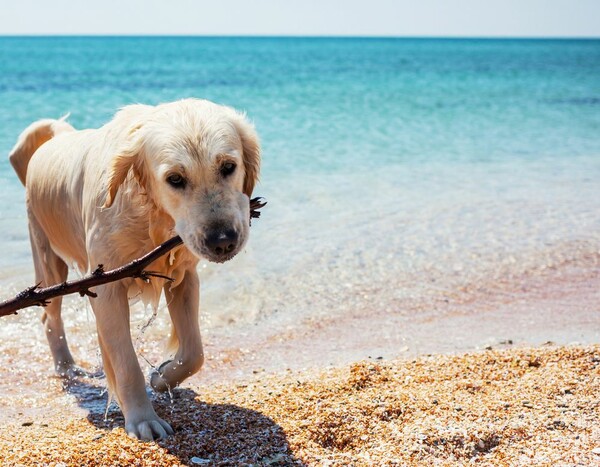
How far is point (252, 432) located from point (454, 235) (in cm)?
540

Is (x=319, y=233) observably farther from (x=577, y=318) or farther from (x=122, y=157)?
(x=122, y=157)

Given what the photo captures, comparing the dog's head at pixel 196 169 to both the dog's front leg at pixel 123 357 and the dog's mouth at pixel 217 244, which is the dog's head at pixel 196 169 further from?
the dog's front leg at pixel 123 357

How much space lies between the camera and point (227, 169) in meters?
3.47

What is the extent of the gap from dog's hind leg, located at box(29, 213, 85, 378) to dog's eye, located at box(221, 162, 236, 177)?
2.16 meters

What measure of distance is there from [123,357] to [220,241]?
1.08m

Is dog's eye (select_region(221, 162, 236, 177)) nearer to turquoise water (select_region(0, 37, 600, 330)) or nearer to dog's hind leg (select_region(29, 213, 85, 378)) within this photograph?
dog's hind leg (select_region(29, 213, 85, 378))

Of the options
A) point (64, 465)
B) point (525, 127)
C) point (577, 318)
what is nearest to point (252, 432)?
point (64, 465)

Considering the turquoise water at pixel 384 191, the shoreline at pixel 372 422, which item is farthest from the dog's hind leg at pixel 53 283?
the turquoise water at pixel 384 191

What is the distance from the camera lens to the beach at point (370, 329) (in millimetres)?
3668

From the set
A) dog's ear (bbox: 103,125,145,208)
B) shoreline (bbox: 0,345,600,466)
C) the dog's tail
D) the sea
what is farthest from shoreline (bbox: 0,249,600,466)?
the dog's tail

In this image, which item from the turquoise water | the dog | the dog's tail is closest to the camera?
the dog

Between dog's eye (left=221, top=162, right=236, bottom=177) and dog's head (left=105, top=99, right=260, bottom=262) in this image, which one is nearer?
dog's head (left=105, top=99, right=260, bottom=262)

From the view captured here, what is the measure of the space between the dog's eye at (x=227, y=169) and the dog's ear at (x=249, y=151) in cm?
28

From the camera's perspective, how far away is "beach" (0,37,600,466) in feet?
12.0
